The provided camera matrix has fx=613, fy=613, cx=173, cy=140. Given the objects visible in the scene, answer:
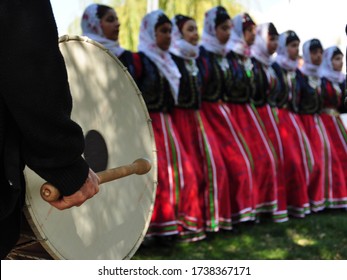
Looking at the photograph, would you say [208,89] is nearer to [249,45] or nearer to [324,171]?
[249,45]

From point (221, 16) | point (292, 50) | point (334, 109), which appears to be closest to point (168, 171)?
point (221, 16)

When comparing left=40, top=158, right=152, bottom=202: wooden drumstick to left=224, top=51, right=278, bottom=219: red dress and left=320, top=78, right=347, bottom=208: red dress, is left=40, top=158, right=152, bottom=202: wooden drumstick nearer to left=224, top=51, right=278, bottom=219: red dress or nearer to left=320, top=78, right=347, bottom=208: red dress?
left=224, top=51, right=278, bottom=219: red dress

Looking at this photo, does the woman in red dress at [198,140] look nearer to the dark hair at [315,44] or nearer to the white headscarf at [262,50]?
the white headscarf at [262,50]

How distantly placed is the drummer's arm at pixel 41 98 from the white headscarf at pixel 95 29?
2948mm

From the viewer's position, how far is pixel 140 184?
2264mm

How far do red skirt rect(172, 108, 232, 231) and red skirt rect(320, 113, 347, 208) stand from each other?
1.61 meters

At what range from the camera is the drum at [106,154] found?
1930 mm

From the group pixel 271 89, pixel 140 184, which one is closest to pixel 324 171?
pixel 271 89

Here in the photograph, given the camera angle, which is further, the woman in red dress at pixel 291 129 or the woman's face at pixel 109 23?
the woman in red dress at pixel 291 129

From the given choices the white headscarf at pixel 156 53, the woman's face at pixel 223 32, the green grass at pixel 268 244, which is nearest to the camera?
the green grass at pixel 268 244

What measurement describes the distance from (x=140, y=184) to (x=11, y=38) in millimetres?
981

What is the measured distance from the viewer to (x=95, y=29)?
446cm

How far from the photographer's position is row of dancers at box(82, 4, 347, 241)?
15.3 feet

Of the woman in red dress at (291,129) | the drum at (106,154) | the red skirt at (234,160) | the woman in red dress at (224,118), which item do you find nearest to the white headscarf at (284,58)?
the woman in red dress at (291,129)
